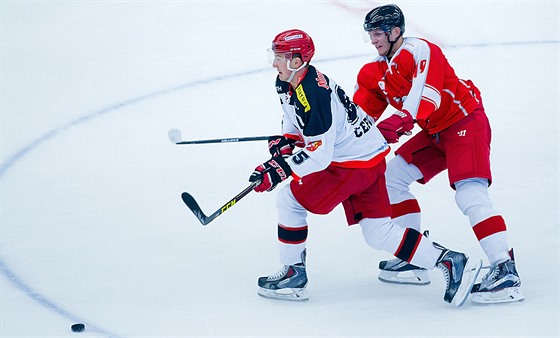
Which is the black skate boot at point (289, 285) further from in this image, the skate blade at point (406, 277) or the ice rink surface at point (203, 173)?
the skate blade at point (406, 277)

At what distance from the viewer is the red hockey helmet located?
3.43 m

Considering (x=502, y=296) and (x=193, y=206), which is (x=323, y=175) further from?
(x=502, y=296)

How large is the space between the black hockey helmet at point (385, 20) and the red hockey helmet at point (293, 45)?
34 centimetres

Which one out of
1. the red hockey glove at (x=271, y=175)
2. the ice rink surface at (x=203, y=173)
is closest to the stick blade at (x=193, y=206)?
the red hockey glove at (x=271, y=175)

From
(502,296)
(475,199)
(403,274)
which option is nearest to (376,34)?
(475,199)

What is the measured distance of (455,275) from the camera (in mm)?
3549

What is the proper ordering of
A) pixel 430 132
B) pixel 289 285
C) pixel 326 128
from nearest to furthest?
pixel 326 128, pixel 289 285, pixel 430 132

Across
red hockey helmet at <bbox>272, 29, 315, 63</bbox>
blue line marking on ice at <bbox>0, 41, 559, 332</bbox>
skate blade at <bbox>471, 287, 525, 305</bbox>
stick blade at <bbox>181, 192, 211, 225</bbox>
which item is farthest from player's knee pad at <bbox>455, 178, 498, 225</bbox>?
blue line marking on ice at <bbox>0, 41, 559, 332</bbox>

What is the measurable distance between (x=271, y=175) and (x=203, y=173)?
1.55m

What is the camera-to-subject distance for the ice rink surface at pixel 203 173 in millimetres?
3555

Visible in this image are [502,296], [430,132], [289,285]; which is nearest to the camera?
[502,296]

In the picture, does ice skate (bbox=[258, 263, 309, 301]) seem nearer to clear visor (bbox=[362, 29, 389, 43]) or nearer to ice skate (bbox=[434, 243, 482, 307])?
ice skate (bbox=[434, 243, 482, 307])

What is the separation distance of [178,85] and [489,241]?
2.81 m

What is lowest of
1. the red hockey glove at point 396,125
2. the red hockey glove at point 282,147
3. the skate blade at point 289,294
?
the skate blade at point 289,294
